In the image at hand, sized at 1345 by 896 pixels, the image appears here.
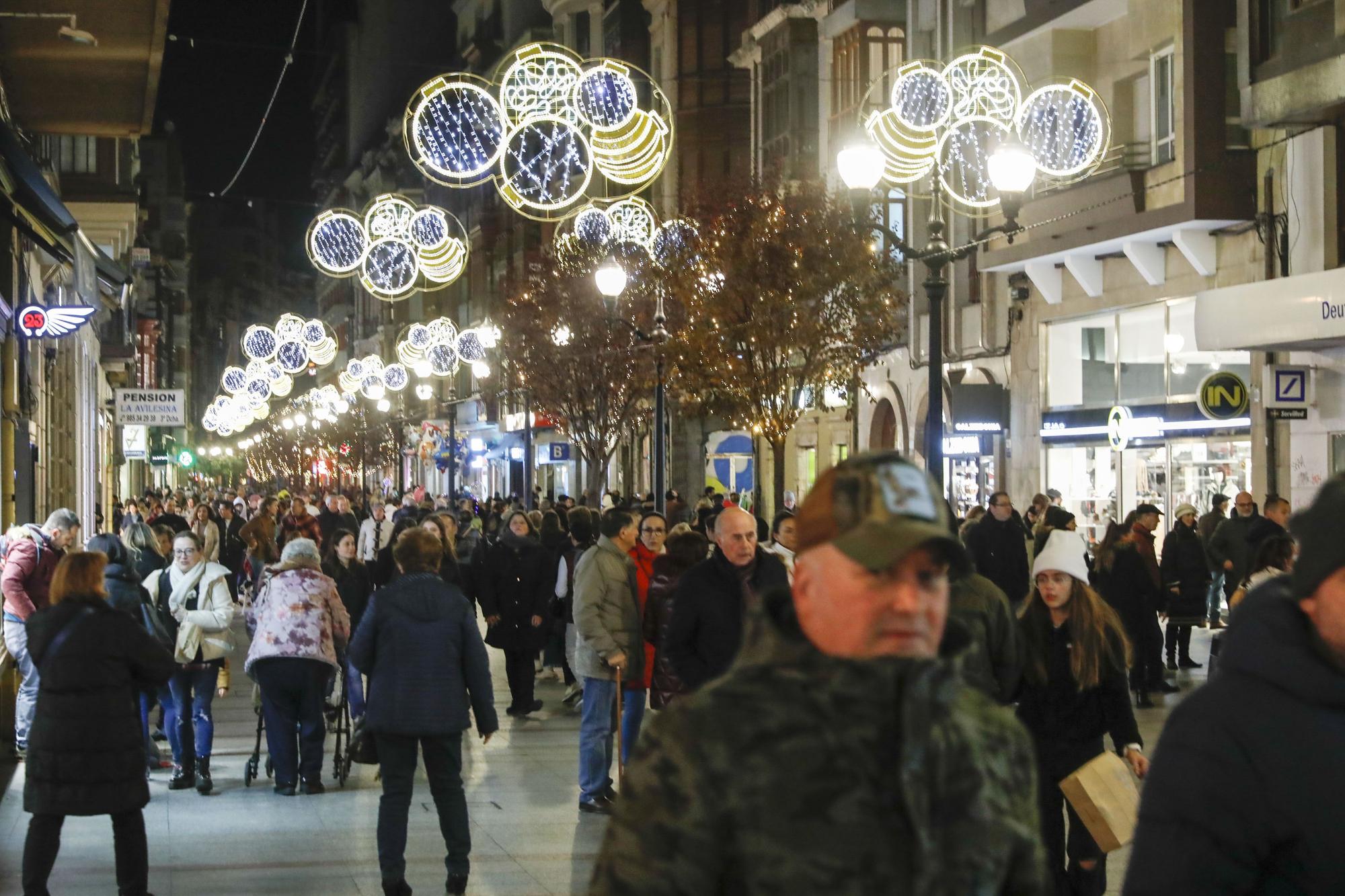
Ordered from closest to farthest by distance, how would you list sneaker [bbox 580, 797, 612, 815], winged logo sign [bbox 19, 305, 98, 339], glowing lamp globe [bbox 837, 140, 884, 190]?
sneaker [bbox 580, 797, 612, 815] → glowing lamp globe [bbox 837, 140, 884, 190] → winged logo sign [bbox 19, 305, 98, 339]

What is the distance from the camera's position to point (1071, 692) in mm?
7016

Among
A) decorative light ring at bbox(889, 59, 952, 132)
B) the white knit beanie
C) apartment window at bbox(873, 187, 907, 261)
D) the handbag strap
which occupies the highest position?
apartment window at bbox(873, 187, 907, 261)

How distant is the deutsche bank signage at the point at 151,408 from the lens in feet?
122

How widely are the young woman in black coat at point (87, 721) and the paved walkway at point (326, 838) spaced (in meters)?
0.87

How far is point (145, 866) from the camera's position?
8.02 meters

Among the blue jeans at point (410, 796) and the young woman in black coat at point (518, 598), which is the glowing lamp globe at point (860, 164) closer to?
the young woman in black coat at point (518, 598)

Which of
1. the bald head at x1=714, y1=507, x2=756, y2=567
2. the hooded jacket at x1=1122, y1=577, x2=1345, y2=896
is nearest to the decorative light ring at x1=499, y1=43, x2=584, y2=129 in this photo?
the bald head at x1=714, y1=507, x2=756, y2=567

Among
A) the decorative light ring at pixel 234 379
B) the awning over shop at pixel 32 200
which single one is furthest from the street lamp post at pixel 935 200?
the decorative light ring at pixel 234 379

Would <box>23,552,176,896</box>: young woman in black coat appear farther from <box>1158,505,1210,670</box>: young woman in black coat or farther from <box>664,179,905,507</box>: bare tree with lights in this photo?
<box>664,179,905,507</box>: bare tree with lights

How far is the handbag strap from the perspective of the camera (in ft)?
25.9

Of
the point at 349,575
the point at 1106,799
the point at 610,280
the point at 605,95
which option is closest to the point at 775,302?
the point at 610,280

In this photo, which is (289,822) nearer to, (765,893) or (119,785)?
(119,785)

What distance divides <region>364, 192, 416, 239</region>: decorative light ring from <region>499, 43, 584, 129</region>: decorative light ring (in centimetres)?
778

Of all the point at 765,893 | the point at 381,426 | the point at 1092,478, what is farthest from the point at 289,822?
the point at 381,426
